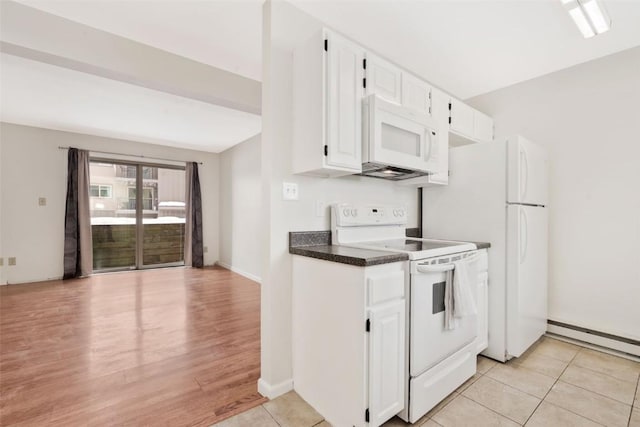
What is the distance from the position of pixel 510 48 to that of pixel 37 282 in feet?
22.7

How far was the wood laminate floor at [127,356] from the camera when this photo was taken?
67.6 inches

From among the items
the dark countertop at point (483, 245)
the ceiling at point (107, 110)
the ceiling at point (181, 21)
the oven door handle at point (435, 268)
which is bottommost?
the oven door handle at point (435, 268)

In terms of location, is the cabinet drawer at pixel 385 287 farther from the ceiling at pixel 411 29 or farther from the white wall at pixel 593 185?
the white wall at pixel 593 185

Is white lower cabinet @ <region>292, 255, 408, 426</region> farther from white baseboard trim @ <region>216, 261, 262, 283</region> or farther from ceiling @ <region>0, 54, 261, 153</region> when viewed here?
white baseboard trim @ <region>216, 261, 262, 283</region>

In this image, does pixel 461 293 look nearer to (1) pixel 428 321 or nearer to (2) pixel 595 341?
(1) pixel 428 321

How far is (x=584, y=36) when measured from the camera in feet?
7.03

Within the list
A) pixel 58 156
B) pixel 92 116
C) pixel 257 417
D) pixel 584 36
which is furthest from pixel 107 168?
pixel 584 36

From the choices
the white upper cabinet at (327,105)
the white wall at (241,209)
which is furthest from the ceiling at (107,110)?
the white upper cabinet at (327,105)

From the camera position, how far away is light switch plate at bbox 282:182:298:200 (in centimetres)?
186

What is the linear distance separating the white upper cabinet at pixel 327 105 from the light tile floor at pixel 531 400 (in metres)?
1.42

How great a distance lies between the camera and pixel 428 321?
1657 mm

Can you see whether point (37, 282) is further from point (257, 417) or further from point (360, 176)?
point (360, 176)

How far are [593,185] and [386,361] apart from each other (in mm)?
2536

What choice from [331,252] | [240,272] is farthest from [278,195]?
[240,272]
